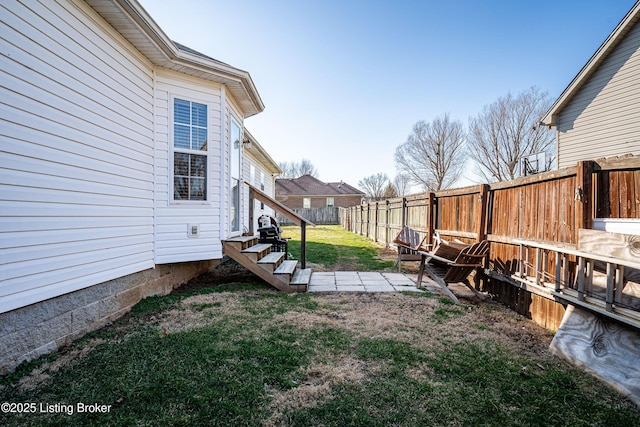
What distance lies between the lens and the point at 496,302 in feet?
15.0

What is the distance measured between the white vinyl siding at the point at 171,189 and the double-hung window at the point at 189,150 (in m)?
0.08

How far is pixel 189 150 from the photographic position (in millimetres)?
4812

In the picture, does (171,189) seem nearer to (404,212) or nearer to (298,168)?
(404,212)

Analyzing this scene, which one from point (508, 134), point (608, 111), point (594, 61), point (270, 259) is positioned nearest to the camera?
point (270, 259)

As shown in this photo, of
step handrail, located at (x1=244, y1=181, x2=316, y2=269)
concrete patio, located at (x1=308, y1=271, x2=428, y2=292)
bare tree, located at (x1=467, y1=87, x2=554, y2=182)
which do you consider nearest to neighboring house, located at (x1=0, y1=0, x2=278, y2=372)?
step handrail, located at (x1=244, y1=181, x2=316, y2=269)

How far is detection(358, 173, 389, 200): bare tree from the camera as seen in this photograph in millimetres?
42372

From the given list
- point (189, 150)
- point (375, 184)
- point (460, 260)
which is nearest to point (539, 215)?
point (460, 260)

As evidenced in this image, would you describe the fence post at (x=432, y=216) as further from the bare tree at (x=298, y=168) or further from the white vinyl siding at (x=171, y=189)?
the bare tree at (x=298, y=168)

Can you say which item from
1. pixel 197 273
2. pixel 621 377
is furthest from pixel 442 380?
pixel 197 273

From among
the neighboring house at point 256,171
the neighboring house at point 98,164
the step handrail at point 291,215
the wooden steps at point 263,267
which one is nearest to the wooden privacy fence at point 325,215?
the neighboring house at point 256,171

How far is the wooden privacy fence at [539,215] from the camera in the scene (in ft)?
9.21

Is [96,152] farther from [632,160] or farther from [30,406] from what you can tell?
[632,160]

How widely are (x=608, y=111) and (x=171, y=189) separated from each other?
9932 millimetres

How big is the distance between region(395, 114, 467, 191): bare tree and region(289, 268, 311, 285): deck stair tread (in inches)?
844
